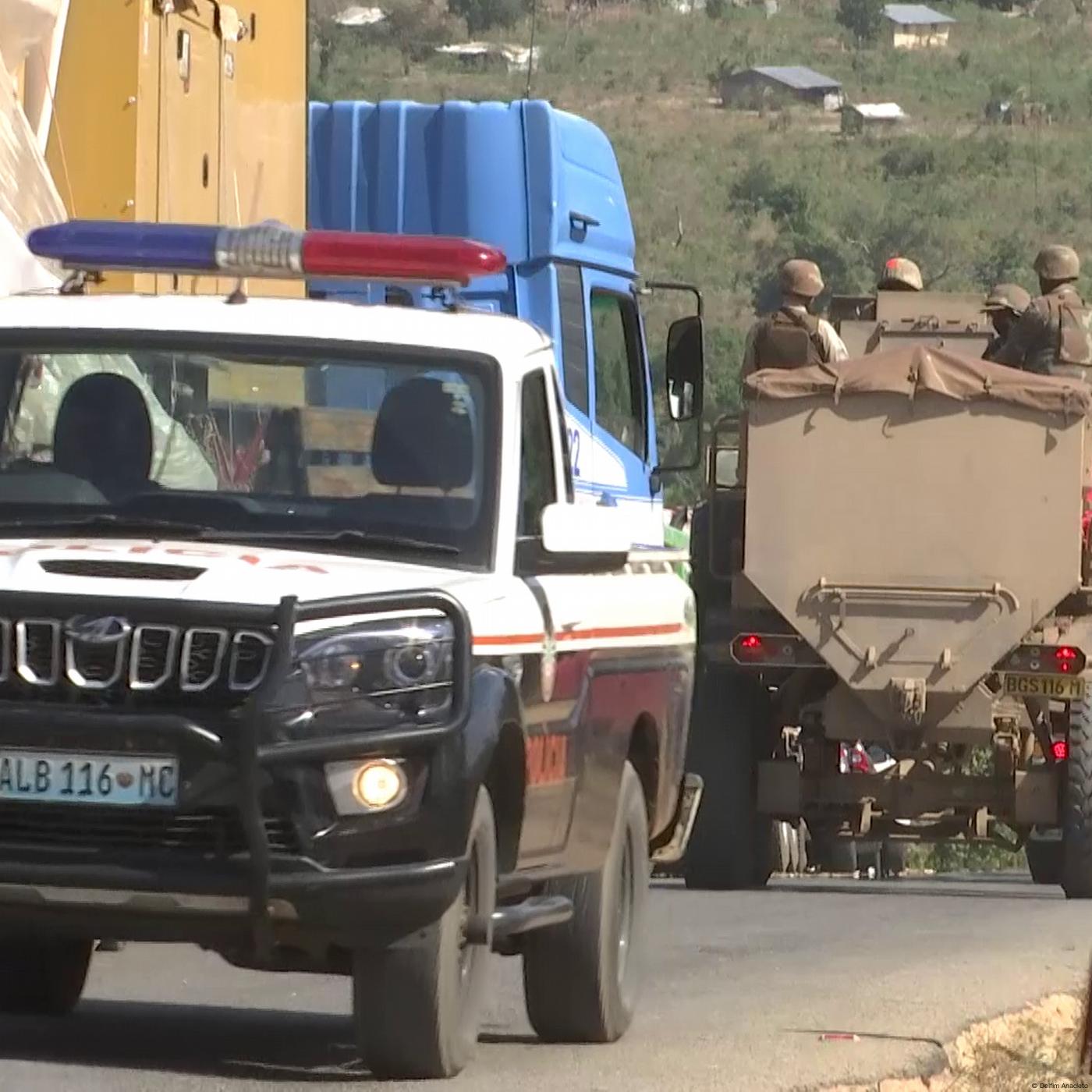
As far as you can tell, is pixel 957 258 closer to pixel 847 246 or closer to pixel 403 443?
pixel 847 246

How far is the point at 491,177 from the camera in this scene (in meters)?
15.4

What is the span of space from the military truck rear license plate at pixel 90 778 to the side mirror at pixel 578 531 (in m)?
1.22

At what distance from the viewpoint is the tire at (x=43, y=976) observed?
8.89 meters

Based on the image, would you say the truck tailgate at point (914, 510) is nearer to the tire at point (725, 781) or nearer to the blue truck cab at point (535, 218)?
the blue truck cab at point (535, 218)

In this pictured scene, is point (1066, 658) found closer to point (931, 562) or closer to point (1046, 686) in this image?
point (1046, 686)

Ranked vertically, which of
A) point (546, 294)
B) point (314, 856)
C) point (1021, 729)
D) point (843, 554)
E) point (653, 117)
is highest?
point (314, 856)

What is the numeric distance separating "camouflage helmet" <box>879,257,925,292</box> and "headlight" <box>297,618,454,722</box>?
11.5m

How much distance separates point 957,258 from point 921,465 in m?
66.3

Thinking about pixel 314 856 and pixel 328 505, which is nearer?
pixel 314 856

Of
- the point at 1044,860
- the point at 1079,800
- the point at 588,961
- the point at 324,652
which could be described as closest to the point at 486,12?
the point at 1044,860

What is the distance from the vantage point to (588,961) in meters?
8.69

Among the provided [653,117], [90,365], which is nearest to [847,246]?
[653,117]

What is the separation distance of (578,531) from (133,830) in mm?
1373

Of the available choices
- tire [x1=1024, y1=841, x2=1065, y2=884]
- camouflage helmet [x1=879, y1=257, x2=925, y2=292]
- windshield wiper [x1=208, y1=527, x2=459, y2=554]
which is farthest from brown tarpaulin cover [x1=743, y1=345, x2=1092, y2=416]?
windshield wiper [x1=208, y1=527, x2=459, y2=554]
